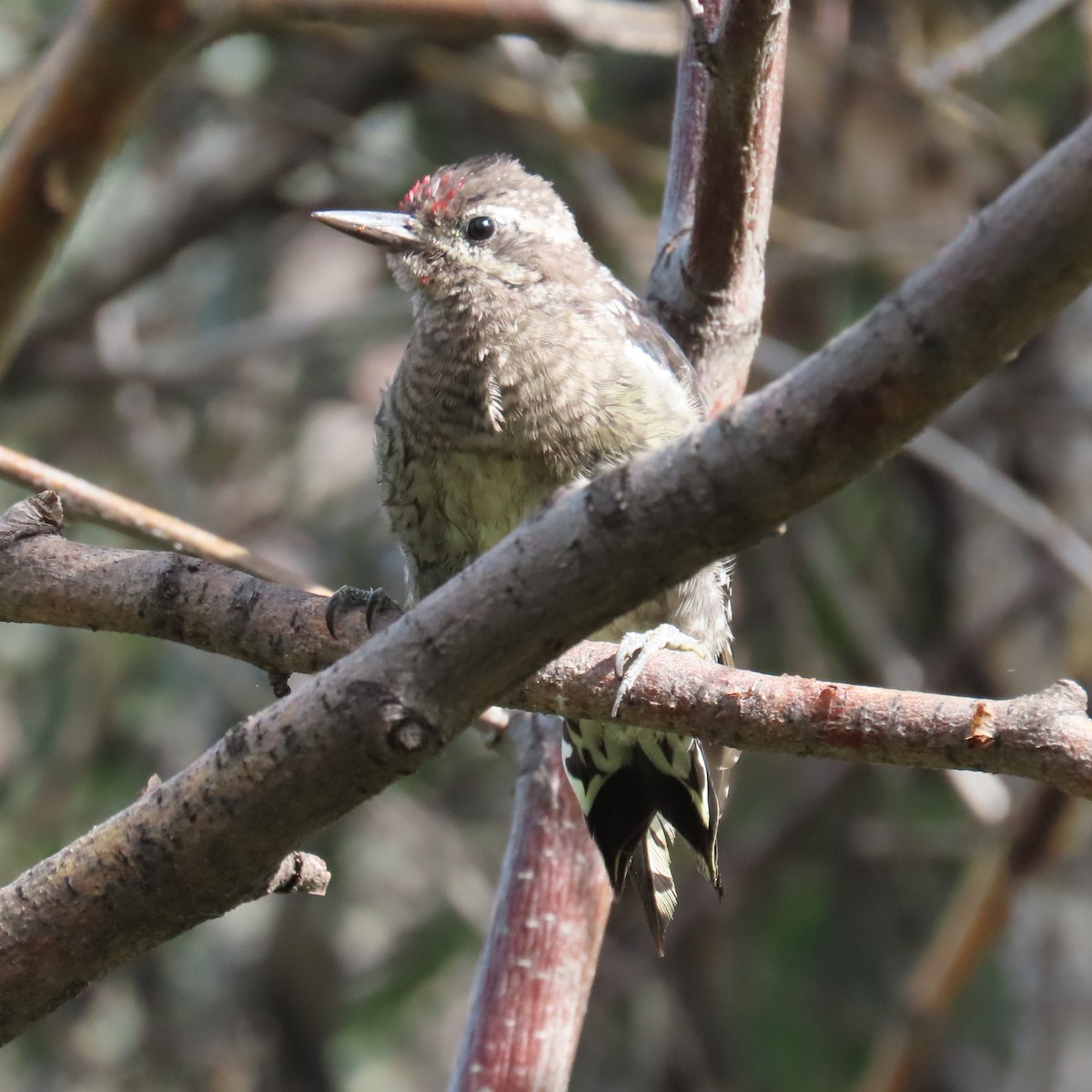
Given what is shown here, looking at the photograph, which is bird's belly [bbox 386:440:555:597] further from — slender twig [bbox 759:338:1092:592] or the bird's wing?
slender twig [bbox 759:338:1092:592]

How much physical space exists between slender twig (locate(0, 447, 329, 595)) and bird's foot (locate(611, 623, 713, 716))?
21.1 inches

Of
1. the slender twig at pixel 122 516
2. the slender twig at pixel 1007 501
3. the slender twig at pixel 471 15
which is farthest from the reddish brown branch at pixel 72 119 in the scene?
the slender twig at pixel 1007 501

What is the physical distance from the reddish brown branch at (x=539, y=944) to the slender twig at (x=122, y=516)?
68 cm

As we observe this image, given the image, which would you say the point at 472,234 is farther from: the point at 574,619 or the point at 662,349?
the point at 574,619

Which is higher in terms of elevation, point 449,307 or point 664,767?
point 449,307

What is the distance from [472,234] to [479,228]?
0.02 m

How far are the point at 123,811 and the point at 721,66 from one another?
1423mm

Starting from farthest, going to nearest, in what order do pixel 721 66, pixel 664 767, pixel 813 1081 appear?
1. pixel 813 1081
2. pixel 664 767
3. pixel 721 66

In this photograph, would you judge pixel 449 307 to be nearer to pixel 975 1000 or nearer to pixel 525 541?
pixel 525 541

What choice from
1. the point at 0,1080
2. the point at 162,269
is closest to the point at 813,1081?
the point at 0,1080

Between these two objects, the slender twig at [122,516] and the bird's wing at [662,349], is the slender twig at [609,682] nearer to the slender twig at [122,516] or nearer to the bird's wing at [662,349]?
the slender twig at [122,516]

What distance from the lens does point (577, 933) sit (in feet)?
8.71

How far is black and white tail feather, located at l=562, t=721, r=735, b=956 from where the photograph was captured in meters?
2.71

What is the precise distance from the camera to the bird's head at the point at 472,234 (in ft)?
9.81
